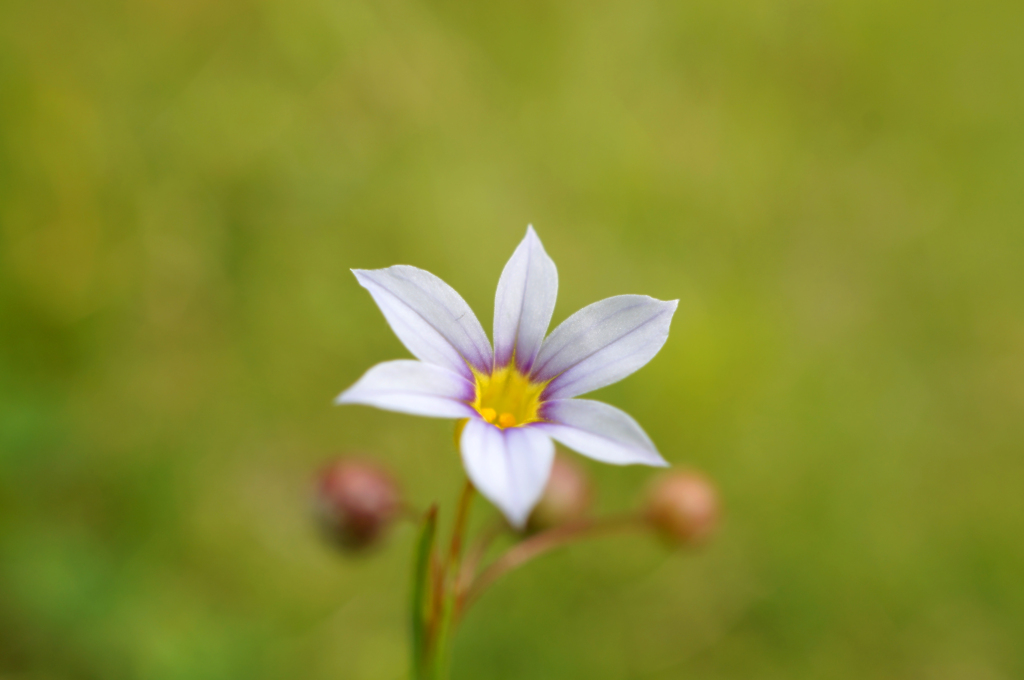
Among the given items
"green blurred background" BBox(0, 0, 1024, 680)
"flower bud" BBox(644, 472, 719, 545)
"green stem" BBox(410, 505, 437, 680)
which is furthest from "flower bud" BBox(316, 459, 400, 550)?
"green blurred background" BBox(0, 0, 1024, 680)

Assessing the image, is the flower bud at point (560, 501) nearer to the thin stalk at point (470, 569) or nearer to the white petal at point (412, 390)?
the thin stalk at point (470, 569)

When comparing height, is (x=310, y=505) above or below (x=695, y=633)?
above

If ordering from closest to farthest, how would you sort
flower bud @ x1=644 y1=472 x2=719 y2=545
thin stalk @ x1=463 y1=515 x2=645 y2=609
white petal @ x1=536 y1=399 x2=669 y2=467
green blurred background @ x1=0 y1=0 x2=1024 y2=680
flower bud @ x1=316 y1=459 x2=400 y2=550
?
white petal @ x1=536 y1=399 x2=669 y2=467, thin stalk @ x1=463 y1=515 x2=645 y2=609, flower bud @ x1=316 y1=459 x2=400 y2=550, flower bud @ x1=644 y1=472 x2=719 y2=545, green blurred background @ x1=0 y1=0 x2=1024 y2=680

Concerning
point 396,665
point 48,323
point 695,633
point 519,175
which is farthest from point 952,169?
point 48,323

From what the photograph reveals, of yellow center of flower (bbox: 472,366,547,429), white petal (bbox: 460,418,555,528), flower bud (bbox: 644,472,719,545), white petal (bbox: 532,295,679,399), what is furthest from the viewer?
flower bud (bbox: 644,472,719,545)

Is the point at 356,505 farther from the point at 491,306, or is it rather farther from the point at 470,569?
the point at 491,306

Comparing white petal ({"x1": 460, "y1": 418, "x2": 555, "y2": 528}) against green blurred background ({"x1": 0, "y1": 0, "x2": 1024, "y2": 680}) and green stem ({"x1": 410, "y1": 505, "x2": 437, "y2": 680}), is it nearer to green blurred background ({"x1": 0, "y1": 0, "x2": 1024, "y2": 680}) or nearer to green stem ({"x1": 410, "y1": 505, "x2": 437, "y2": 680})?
green stem ({"x1": 410, "y1": 505, "x2": 437, "y2": 680})

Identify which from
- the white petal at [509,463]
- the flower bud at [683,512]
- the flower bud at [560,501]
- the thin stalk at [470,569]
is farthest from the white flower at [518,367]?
the flower bud at [683,512]

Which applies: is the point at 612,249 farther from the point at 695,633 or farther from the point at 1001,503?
the point at 1001,503
